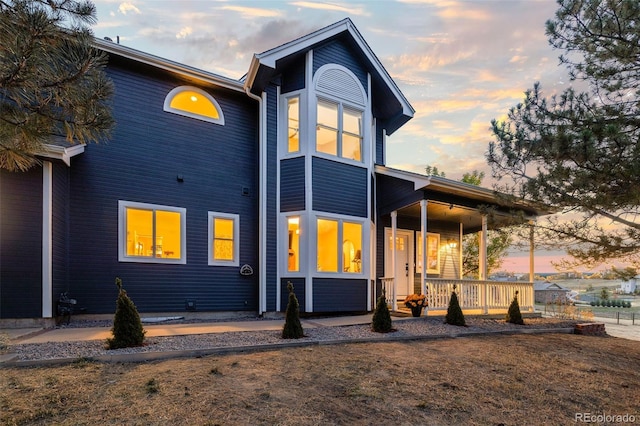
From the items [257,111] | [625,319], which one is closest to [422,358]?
[257,111]

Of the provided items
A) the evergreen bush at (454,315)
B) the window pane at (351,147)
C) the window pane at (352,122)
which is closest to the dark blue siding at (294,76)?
the window pane at (352,122)

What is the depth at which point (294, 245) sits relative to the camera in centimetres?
929

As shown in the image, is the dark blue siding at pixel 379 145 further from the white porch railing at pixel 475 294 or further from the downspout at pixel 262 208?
the downspout at pixel 262 208

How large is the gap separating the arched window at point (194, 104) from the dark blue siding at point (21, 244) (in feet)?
10.4

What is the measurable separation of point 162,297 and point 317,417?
20.3 feet

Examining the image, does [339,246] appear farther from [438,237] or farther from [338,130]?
[438,237]

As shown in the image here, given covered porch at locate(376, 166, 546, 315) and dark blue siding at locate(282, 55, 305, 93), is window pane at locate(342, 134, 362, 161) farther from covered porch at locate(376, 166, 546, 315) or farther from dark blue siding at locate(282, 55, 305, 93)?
dark blue siding at locate(282, 55, 305, 93)

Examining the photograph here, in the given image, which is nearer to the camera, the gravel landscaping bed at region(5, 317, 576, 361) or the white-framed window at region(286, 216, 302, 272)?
the gravel landscaping bed at region(5, 317, 576, 361)

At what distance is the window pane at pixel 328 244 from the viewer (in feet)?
30.6

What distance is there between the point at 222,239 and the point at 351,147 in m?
4.14

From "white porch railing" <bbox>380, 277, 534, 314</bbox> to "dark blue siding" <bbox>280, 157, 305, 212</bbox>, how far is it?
3263mm

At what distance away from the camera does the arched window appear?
8766mm

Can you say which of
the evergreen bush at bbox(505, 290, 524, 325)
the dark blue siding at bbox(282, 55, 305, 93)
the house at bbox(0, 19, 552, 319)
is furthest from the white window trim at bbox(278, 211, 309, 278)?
the evergreen bush at bbox(505, 290, 524, 325)

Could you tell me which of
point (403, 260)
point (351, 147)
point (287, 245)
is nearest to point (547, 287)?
point (403, 260)
